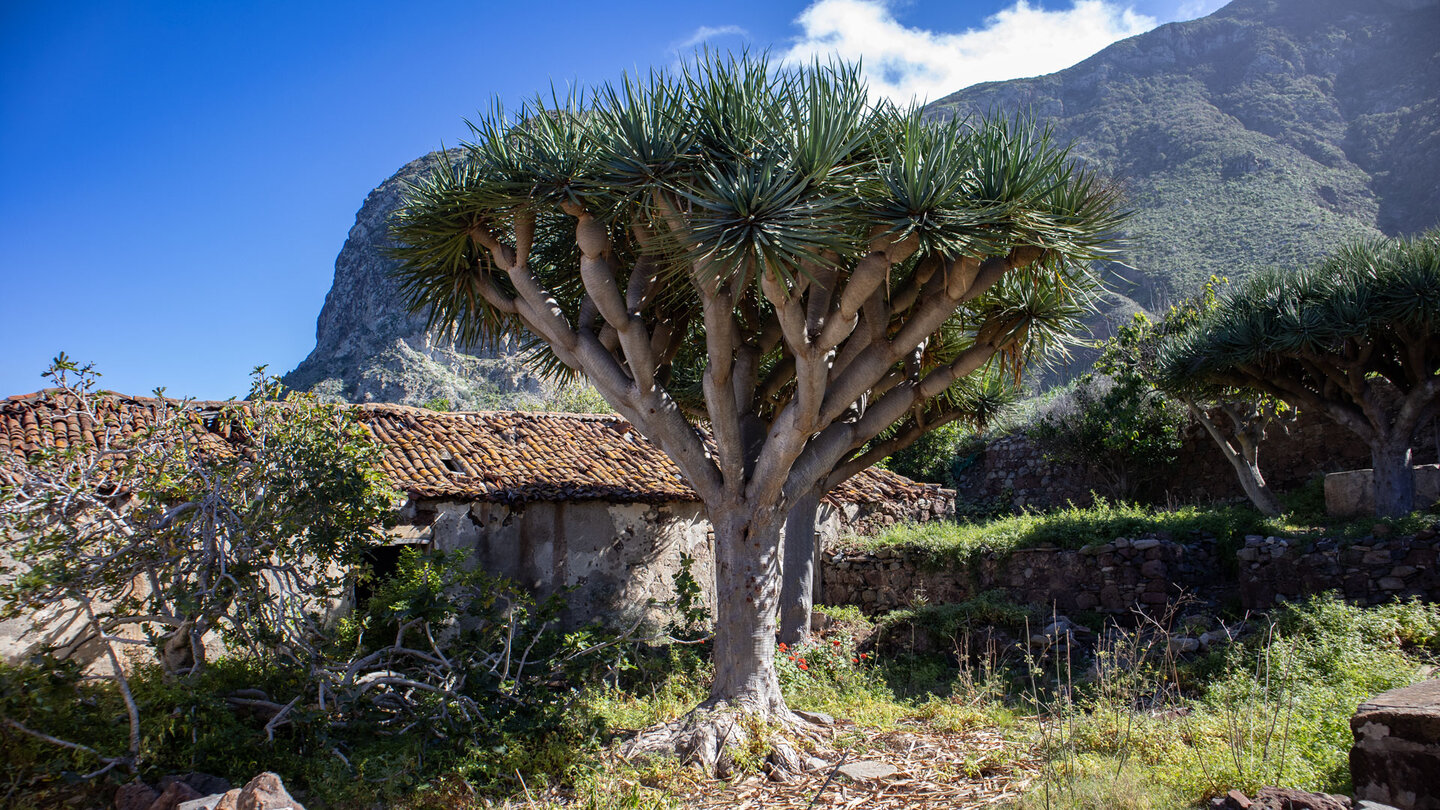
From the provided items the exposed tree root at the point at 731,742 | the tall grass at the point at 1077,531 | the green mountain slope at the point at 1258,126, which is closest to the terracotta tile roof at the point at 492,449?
the tall grass at the point at 1077,531

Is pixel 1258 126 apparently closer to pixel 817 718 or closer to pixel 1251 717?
pixel 817 718

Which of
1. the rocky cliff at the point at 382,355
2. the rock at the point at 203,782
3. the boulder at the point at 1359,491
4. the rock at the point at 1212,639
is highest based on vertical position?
the rocky cliff at the point at 382,355

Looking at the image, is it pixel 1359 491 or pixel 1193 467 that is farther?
pixel 1193 467

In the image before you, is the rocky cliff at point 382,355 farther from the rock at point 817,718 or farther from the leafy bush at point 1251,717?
the leafy bush at point 1251,717

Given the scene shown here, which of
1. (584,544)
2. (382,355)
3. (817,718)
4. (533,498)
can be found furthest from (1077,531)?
(382,355)

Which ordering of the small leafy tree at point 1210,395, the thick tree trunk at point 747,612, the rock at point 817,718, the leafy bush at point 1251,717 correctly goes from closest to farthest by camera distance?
the leafy bush at point 1251,717
the thick tree trunk at point 747,612
the rock at point 817,718
the small leafy tree at point 1210,395

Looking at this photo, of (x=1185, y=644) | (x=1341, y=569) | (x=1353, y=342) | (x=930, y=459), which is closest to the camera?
(x=1185, y=644)

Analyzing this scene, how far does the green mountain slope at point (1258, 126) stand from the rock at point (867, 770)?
23999 millimetres

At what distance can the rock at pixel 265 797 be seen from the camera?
158 inches

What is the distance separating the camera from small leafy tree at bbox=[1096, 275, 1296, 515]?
13172 millimetres

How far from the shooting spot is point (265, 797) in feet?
13.3

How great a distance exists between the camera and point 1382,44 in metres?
43.3

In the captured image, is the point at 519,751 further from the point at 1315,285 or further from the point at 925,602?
the point at 1315,285

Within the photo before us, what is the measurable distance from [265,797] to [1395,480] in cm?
1281
